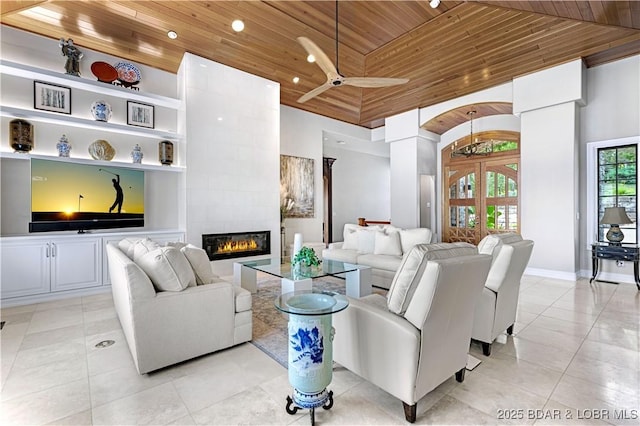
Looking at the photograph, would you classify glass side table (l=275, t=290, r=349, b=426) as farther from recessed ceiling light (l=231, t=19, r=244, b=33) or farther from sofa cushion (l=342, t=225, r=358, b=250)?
recessed ceiling light (l=231, t=19, r=244, b=33)

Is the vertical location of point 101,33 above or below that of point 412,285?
above

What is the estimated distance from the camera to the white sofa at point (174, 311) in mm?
2100

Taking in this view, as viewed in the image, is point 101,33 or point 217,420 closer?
point 217,420

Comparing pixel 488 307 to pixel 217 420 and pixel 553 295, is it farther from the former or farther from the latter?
pixel 553 295

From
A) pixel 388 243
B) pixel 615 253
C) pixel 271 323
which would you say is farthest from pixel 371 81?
pixel 615 253

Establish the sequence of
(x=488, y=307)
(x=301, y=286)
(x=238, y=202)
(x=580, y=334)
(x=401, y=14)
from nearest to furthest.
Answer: (x=488, y=307) < (x=580, y=334) < (x=301, y=286) < (x=401, y=14) < (x=238, y=202)

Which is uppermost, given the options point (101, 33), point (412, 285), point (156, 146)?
point (101, 33)

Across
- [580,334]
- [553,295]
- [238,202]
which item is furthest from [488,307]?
[238,202]

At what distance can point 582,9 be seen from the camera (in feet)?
12.4

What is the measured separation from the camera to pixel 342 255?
5020 mm

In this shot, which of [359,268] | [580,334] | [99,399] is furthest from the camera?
[359,268]

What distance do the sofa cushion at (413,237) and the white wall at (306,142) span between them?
121 inches

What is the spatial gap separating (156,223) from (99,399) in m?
3.73

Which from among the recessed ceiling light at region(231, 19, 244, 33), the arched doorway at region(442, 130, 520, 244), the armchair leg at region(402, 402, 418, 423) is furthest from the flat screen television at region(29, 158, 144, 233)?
the arched doorway at region(442, 130, 520, 244)
